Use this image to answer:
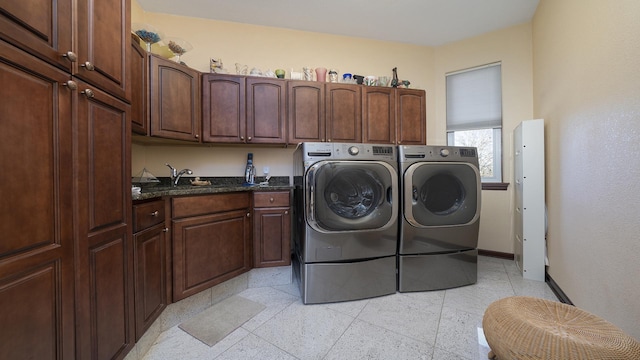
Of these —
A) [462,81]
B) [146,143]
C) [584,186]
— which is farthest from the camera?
[462,81]

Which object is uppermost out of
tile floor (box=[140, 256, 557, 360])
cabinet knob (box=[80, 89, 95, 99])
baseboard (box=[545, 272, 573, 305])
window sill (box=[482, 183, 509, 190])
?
cabinet knob (box=[80, 89, 95, 99])

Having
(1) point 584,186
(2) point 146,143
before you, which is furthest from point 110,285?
(1) point 584,186

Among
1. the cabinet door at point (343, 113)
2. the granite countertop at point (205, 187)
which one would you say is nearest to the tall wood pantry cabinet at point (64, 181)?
the granite countertop at point (205, 187)

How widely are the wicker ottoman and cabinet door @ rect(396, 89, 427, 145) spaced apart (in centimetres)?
192

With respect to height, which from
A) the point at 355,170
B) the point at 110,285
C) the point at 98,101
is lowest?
the point at 110,285

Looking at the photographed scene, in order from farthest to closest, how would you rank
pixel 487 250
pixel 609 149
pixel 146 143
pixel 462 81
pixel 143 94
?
pixel 462 81
pixel 487 250
pixel 146 143
pixel 143 94
pixel 609 149

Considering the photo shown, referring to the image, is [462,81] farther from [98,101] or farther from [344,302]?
[98,101]

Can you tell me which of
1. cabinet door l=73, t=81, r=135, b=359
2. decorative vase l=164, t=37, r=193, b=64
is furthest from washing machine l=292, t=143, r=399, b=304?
decorative vase l=164, t=37, r=193, b=64

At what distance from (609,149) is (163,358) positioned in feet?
8.84

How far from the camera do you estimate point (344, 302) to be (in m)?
1.78

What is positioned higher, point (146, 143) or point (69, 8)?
point (69, 8)

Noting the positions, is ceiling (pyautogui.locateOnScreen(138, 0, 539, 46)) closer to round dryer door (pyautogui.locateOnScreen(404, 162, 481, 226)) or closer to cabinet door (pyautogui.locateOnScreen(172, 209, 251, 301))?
round dryer door (pyautogui.locateOnScreen(404, 162, 481, 226))

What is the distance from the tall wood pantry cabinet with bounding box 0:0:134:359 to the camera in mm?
644

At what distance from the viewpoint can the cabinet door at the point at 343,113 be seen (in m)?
2.42
